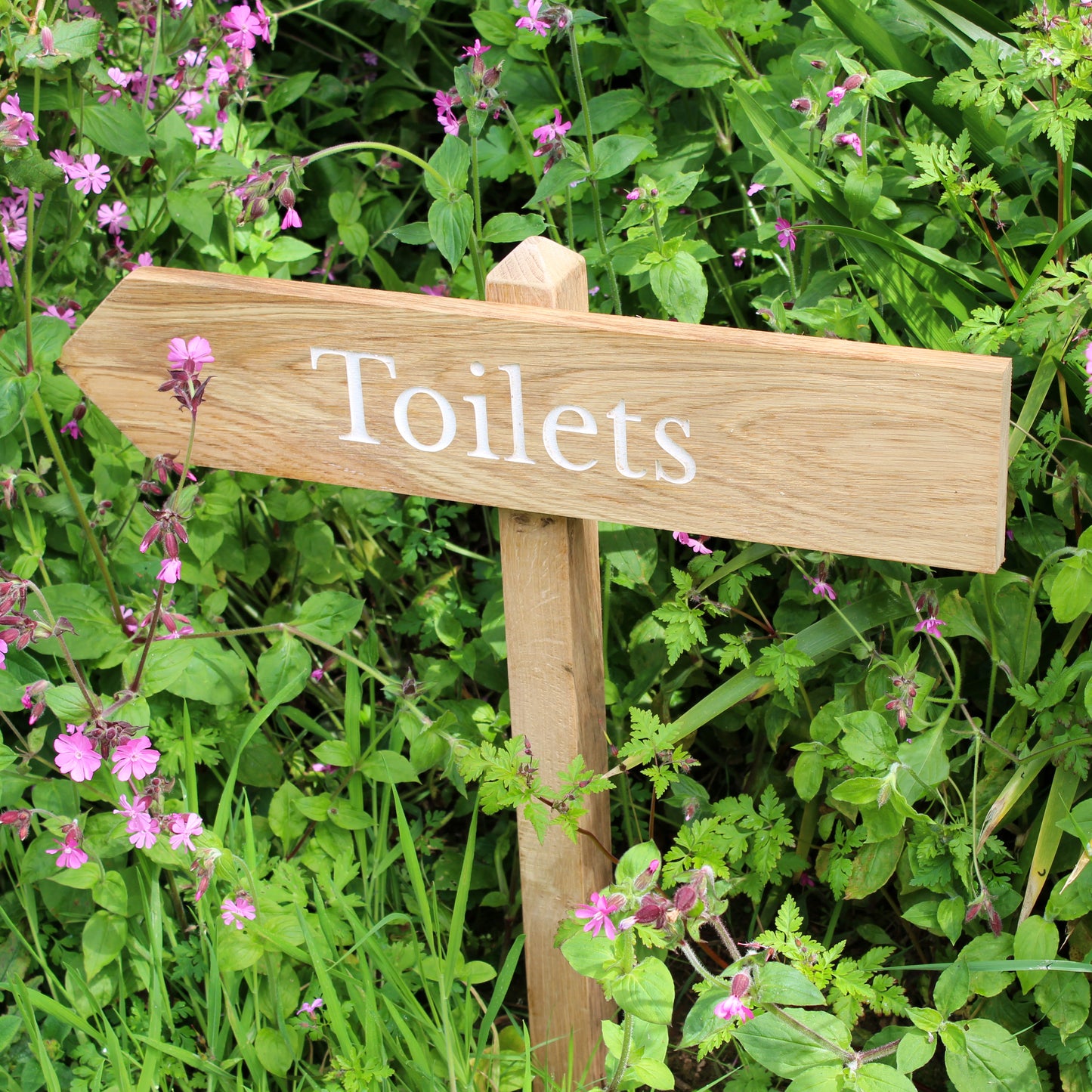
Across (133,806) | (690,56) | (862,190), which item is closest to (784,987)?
(133,806)

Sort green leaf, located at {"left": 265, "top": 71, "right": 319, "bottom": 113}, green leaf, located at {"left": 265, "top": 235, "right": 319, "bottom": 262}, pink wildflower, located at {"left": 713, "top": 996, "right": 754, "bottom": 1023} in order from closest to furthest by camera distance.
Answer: pink wildflower, located at {"left": 713, "top": 996, "right": 754, "bottom": 1023} → green leaf, located at {"left": 265, "top": 235, "right": 319, "bottom": 262} → green leaf, located at {"left": 265, "top": 71, "right": 319, "bottom": 113}

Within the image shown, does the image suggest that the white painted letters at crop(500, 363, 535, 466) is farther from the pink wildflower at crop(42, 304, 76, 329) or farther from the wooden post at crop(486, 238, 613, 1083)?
the pink wildflower at crop(42, 304, 76, 329)

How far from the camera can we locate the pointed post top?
4.34ft

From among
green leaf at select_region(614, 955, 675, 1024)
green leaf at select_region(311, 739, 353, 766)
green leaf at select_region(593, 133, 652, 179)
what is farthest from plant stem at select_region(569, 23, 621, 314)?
green leaf at select_region(614, 955, 675, 1024)

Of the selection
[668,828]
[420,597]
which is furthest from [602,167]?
[668,828]

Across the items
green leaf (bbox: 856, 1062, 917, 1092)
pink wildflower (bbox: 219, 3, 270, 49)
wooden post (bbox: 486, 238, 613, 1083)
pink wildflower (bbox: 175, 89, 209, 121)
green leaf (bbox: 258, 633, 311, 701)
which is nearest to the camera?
green leaf (bbox: 856, 1062, 917, 1092)

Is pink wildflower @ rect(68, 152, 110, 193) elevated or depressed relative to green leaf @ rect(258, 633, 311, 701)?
elevated

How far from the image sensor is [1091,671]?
1.45 metres

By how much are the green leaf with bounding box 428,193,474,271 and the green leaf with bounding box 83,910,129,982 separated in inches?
41.5

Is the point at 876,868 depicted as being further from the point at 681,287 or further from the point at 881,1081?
the point at 681,287

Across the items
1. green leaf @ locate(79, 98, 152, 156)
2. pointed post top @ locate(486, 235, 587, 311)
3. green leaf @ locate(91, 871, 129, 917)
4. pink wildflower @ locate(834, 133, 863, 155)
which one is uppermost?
green leaf @ locate(79, 98, 152, 156)

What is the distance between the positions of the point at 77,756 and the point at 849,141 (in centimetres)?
123

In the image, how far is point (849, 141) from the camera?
5.15 ft

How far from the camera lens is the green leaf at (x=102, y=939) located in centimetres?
174
